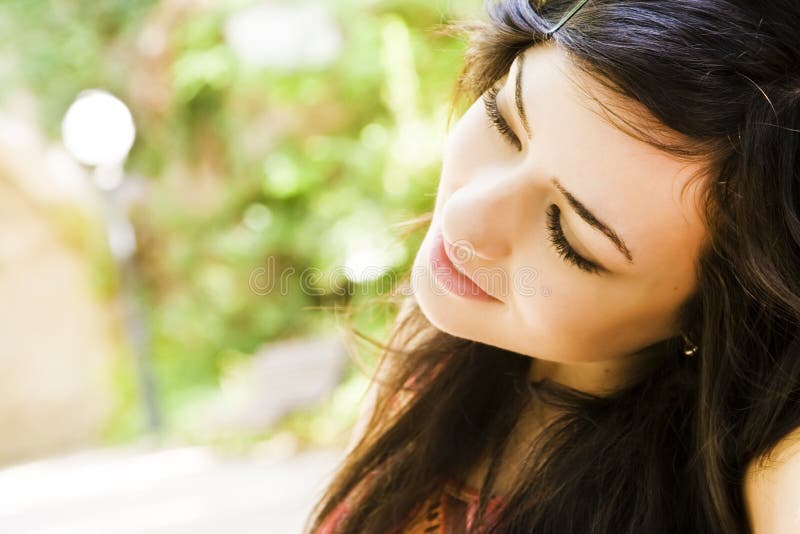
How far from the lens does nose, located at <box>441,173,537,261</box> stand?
0.71m

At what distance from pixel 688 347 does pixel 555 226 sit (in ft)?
0.64

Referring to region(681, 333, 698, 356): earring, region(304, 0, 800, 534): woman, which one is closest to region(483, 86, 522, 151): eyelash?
region(304, 0, 800, 534): woman

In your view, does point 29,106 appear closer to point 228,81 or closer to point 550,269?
point 228,81

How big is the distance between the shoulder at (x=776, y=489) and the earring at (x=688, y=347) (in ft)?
0.39

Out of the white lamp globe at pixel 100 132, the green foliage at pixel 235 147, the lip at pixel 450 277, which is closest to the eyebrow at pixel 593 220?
the lip at pixel 450 277

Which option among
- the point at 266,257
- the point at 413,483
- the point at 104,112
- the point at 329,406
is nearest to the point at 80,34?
the point at 104,112

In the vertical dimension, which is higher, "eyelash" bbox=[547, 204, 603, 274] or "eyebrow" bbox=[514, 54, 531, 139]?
"eyebrow" bbox=[514, 54, 531, 139]

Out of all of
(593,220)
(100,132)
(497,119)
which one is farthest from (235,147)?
(593,220)

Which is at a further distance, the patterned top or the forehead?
the patterned top

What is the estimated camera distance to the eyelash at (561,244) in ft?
2.29

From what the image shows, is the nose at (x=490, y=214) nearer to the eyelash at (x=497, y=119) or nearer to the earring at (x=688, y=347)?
the eyelash at (x=497, y=119)

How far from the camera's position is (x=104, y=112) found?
165 inches

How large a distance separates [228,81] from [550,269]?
4.72m

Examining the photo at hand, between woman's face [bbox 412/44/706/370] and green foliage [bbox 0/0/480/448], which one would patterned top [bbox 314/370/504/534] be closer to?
woman's face [bbox 412/44/706/370]
